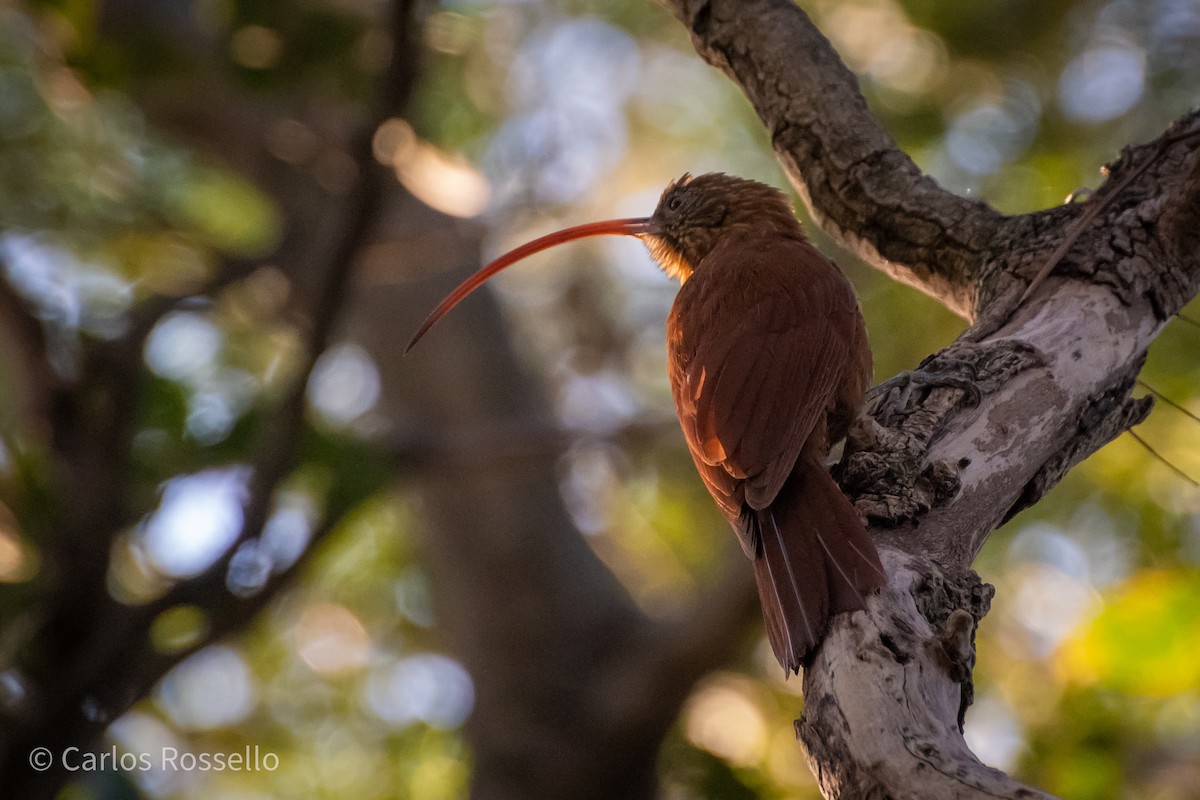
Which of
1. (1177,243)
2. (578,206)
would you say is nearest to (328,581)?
(578,206)

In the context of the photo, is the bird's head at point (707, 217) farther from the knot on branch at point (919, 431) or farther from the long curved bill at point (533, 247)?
the knot on branch at point (919, 431)

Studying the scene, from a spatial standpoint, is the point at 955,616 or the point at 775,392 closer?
the point at 955,616

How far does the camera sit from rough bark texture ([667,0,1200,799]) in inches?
62.4

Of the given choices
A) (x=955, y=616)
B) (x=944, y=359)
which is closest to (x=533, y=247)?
(x=944, y=359)

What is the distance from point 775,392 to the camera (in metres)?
2.67

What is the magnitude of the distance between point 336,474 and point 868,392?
168 centimetres

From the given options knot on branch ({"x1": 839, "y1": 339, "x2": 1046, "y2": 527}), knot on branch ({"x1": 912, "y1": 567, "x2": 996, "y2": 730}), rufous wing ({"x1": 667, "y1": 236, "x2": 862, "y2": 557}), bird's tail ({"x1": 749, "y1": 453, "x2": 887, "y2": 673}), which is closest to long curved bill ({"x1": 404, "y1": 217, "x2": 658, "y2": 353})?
rufous wing ({"x1": 667, "y1": 236, "x2": 862, "y2": 557})

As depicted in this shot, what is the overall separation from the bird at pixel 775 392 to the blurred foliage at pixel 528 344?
1103mm

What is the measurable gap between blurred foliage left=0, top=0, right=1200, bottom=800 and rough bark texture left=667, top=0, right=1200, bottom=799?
4.60 feet

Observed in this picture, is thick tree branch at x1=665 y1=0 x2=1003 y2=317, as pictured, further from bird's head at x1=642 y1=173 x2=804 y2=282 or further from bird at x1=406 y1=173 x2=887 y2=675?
bird's head at x1=642 y1=173 x2=804 y2=282

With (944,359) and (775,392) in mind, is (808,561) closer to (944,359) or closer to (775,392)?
(944,359)

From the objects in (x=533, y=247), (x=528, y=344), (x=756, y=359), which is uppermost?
(x=756, y=359)

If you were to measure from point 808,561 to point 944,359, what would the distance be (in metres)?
0.55

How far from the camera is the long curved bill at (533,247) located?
10.7 feet
